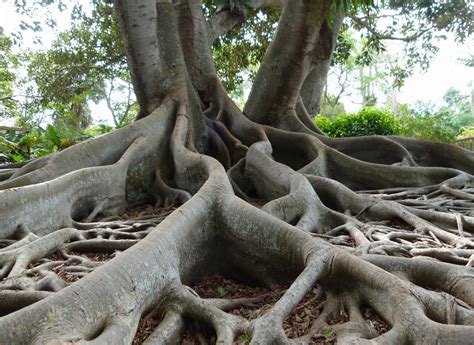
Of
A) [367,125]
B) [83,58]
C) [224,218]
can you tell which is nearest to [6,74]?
[83,58]

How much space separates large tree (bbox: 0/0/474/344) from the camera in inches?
75.9

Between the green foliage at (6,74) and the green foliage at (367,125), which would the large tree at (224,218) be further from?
the green foliage at (6,74)

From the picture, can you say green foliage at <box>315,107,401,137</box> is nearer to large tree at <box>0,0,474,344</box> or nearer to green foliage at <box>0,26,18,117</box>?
large tree at <box>0,0,474,344</box>

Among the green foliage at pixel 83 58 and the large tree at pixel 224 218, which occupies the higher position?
the green foliage at pixel 83 58

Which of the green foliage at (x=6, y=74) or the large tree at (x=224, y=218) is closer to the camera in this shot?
the large tree at (x=224, y=218)

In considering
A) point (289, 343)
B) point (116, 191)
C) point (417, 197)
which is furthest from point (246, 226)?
point (417, 197)

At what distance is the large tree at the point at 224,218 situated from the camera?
193 cm

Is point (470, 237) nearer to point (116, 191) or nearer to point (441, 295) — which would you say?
point (441, 295)

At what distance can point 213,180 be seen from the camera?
3396 mm

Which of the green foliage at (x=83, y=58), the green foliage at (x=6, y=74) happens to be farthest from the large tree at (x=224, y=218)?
the green foliage at (x=6, y=74)

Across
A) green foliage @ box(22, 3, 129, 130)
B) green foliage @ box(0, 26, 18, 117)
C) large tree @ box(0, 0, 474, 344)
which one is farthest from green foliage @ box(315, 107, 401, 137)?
green foliage @ box(0, 26, 18, 117)

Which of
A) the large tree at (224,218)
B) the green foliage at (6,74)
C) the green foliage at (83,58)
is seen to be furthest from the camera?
the green foliage at (6,74)

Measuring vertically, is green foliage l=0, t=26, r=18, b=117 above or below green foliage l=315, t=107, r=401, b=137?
above

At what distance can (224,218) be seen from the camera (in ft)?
9.83
